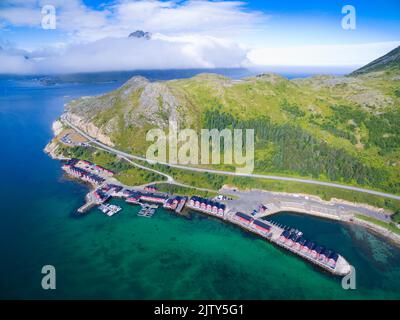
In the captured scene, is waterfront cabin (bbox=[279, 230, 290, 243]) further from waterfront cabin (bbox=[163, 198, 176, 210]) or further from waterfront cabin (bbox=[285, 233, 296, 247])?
waterfront cabin (bbox=[163, 198, 176, 210])

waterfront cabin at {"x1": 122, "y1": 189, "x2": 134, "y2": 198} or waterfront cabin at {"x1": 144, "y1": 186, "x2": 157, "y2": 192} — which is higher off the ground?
waterfront cabin at {"x1": 144, "y1": 186, "x2": 157, "y2": 192}

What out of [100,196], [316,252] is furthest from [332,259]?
[100,196]

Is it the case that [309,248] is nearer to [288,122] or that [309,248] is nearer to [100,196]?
[100,196]

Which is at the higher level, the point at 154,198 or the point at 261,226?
the point at 154,198

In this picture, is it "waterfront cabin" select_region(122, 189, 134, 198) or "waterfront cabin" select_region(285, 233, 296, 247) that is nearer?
"waterfront cabin" select_region(285, 233, 296, 247)

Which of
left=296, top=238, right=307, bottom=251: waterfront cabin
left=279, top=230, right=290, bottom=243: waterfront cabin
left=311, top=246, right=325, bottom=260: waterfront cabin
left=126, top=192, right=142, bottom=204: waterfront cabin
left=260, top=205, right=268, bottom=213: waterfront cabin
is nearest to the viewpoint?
left=311, top=246, right=325, bottom=260: waterfront cabin

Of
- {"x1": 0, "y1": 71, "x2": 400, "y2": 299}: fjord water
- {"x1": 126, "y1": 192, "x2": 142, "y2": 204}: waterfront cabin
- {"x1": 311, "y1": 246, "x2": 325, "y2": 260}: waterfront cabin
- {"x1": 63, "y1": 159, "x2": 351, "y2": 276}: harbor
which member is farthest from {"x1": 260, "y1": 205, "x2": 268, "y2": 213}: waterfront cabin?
{"x1": 126, "y1": 192, "x2": 142, "y2": 204}: waterfront cabin
